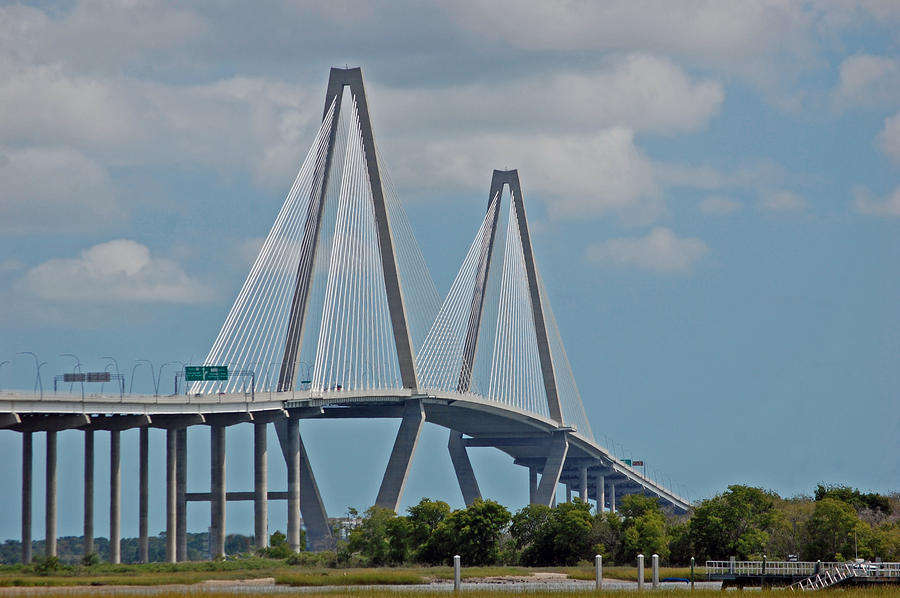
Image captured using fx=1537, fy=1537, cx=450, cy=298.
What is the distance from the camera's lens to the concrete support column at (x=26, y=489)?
241 ft

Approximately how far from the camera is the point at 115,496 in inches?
3095

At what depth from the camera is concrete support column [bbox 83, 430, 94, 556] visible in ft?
252

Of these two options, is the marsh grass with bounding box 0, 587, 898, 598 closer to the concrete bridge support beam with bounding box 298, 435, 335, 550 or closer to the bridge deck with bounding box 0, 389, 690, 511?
the bridge deck with bounding box 0, 389, 690, 511

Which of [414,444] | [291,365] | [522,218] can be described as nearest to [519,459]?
[522,218]

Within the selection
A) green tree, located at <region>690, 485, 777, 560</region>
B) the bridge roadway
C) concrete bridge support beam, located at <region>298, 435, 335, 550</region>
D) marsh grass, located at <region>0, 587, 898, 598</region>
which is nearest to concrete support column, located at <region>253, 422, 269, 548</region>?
the bridge roadway

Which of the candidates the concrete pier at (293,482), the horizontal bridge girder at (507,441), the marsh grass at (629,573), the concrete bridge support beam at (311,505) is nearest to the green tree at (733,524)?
the marsh grass at (629,573)

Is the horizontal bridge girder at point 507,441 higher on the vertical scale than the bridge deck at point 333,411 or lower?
lower

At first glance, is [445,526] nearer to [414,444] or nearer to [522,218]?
[414,444]

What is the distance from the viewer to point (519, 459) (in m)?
152

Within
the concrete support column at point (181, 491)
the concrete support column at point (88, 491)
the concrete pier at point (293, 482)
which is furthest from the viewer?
the concrete pier at point (293, 482)

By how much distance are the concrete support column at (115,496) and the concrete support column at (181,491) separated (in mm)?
5369

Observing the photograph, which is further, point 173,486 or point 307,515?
point 307,515

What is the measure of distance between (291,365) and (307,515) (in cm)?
1346

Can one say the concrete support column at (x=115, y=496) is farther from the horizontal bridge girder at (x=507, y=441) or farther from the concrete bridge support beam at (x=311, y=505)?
the horizontal bridge girder at (x=507, y=441)
